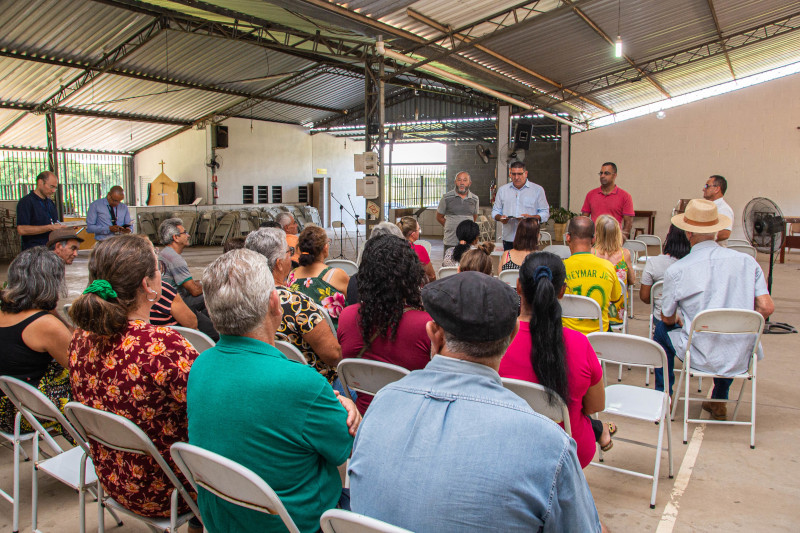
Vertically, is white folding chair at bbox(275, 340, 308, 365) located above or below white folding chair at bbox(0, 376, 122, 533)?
above

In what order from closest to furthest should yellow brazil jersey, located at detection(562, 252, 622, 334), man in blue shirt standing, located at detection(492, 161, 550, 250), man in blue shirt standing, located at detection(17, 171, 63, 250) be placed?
yellow brazil jersey, located at detection(562, 252, 622, 334) → man in blue shirt standing, located at detection(17, 171, 63, 250) → man in blue shirt standing, located at detection(492, 161, 550, 250)

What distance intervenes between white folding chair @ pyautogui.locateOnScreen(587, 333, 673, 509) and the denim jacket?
5.66 feet

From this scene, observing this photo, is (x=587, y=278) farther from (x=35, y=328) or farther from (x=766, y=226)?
(x=766, y=226)

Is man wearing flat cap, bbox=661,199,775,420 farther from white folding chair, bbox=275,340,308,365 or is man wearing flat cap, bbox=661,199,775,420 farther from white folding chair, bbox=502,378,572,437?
white folding chair, bbox=275,340,308,365

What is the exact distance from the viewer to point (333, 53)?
11.8 metres

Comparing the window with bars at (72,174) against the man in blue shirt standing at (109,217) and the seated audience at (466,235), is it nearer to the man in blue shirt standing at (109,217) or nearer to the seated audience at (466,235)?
the man in blue shirt standing at (109,217)

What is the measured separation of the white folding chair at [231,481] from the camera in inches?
51.8

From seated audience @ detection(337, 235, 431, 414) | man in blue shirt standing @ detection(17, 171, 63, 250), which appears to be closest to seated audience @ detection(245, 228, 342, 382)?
seated audience @ detection(337, 235, 431, 414)

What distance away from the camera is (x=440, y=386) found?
110cm

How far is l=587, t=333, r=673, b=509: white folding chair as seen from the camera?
2.62 m

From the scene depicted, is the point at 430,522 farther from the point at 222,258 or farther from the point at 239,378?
the point at 222,258

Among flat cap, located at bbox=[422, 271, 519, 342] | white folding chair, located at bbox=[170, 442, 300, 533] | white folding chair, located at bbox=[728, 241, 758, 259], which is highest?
flat cap, located at bbox=[422, 271, 519, 342]

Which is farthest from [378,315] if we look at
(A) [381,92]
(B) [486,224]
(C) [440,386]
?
(B) [486,224]

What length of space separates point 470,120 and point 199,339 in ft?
56.3
